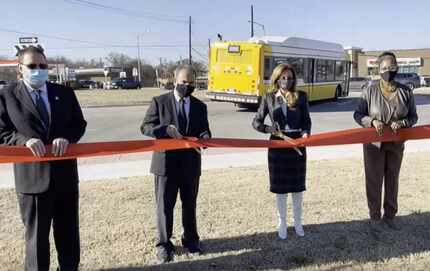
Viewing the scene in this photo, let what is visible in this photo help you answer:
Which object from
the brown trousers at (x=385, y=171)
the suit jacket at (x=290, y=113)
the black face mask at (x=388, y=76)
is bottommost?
the brown trousers at (x=385, y=171)

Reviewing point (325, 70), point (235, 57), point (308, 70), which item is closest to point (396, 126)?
point (235, 57)

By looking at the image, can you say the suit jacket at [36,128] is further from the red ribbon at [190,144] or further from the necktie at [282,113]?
the necktie at [282,113]

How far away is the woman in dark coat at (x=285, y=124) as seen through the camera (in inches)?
178

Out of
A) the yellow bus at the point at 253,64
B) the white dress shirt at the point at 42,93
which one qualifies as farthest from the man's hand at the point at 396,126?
the yellow bus at the point at 253,64

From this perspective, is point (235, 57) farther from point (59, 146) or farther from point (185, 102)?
point (59, 146)

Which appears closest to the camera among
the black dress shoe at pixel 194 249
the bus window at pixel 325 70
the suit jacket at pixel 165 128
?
the suit jacket at pixel 165 128

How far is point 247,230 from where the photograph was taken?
198 inches

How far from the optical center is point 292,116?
14.9 ft

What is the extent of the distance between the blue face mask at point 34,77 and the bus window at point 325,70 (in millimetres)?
21894

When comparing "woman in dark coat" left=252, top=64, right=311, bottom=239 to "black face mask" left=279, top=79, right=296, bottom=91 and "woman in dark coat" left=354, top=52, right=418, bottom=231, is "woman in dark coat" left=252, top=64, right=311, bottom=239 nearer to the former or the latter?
"black face mask" left=279, top=79, right=296, bottom=91

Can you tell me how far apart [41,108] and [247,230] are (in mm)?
2670

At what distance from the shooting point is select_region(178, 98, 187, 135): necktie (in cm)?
407

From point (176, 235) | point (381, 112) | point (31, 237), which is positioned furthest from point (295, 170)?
point (31, 237)

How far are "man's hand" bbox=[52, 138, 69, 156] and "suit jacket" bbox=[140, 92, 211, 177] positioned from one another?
A: 0.86 meters
